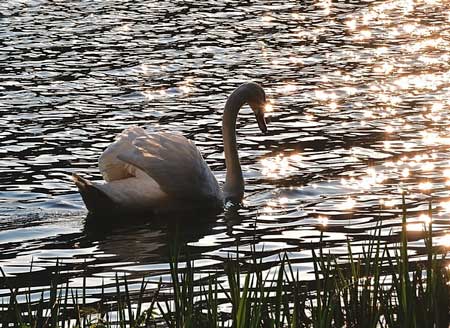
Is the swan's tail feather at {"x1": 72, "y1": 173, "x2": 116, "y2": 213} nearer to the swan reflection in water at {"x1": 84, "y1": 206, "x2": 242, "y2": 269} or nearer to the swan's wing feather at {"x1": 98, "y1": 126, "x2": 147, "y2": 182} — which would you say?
the swan reflection in water at {"x1": 84, "y1": 206, "x2": 242, "y2": 269}

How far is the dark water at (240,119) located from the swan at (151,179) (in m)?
0.21

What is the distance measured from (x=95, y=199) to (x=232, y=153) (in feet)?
6.26

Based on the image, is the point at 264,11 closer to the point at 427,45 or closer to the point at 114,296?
the point at 427,45

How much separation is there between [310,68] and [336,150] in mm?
5602

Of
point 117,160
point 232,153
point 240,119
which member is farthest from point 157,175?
point 240,119

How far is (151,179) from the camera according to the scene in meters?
12.3

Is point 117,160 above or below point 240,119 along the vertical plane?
above

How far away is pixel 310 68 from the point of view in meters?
20.0

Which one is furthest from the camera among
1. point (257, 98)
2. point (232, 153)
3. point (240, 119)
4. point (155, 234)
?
point (240, 119)

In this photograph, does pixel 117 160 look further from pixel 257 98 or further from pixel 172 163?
pixel 257 98

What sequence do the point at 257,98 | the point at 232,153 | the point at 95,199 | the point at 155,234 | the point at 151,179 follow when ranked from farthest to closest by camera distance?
the point at 257,98, the point at 232,153, the point at 151,179, the point at 95,199, the point at 155,234

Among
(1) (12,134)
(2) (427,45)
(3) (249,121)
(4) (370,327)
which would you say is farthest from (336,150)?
(4) (370,327)

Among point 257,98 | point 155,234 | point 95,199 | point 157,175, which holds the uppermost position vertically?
point 257,98

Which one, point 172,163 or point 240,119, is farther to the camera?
point 240,119
